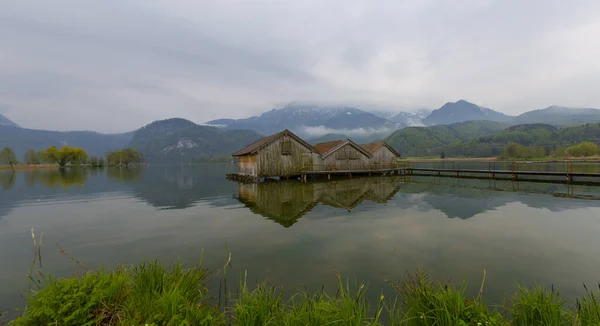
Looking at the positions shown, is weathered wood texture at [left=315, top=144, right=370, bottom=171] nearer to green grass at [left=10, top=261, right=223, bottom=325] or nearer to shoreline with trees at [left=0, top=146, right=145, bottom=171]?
green grass at [left=10, top=261, right=223, bottom=325]

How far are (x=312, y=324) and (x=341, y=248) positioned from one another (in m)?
6.25

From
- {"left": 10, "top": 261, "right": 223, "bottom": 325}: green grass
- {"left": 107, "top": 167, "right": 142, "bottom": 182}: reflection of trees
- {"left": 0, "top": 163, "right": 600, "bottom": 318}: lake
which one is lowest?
{"left": 0, "top": 163, "right": 600, "bottom": 318}: lake

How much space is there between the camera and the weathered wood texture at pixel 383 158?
154ft

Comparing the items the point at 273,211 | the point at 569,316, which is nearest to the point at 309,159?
the point at 273,211

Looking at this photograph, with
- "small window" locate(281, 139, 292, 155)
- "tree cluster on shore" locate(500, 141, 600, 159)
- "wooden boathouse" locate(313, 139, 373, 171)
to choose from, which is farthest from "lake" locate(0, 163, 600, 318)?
"tree cluster on shore" locate(500, 141, 600, 159)

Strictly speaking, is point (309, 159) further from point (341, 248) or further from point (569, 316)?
point (569, 316)

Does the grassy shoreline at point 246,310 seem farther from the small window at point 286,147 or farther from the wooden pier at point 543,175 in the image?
the wooden pier at point 543,175

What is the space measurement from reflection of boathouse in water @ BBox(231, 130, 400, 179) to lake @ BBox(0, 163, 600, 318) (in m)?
16.8

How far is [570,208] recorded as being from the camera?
687 inches

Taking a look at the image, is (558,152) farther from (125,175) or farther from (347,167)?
(125,175)

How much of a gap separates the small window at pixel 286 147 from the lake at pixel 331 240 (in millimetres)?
18158

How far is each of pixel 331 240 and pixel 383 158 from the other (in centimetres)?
4012

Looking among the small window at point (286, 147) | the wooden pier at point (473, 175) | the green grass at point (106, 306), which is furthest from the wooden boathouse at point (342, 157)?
the green grass at point (106, 306)

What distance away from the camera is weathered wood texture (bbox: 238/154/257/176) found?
1458 inches
